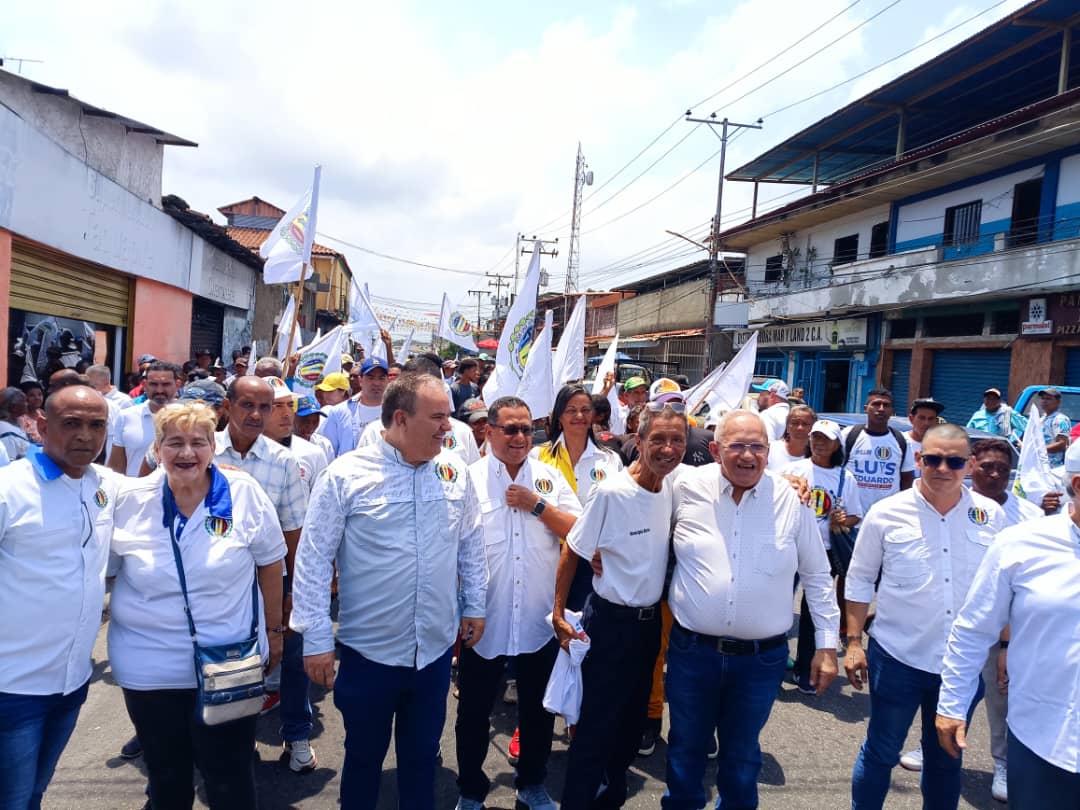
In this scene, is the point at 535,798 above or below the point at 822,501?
below

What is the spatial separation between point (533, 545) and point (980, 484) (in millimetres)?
2447

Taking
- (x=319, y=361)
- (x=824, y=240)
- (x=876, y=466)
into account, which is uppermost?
(x=824, y=240)

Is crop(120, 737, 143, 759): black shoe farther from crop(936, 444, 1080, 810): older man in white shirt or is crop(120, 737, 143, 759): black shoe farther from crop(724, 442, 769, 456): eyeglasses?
crop(936, 444, 1080, 810): older man in white shirt

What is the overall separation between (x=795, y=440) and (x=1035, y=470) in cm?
144

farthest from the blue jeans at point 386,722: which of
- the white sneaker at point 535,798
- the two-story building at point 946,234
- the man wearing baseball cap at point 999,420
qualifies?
the two-story building at point 946,234

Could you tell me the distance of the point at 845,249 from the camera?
2308 cm

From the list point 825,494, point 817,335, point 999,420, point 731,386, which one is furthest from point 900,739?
point 817,335

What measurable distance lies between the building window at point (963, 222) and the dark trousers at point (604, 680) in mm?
18368

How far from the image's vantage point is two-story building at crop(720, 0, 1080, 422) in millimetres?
14828

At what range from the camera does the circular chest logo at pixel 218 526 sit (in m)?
2.52

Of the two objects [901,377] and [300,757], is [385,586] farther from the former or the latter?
[901,377]

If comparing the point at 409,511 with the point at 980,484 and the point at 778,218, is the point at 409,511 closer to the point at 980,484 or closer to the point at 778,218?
the point at 980,484

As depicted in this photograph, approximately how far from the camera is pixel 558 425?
13.4 ft

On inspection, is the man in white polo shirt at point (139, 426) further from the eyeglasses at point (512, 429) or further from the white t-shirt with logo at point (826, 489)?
the white t-shirt with logo at point (826, 489)
